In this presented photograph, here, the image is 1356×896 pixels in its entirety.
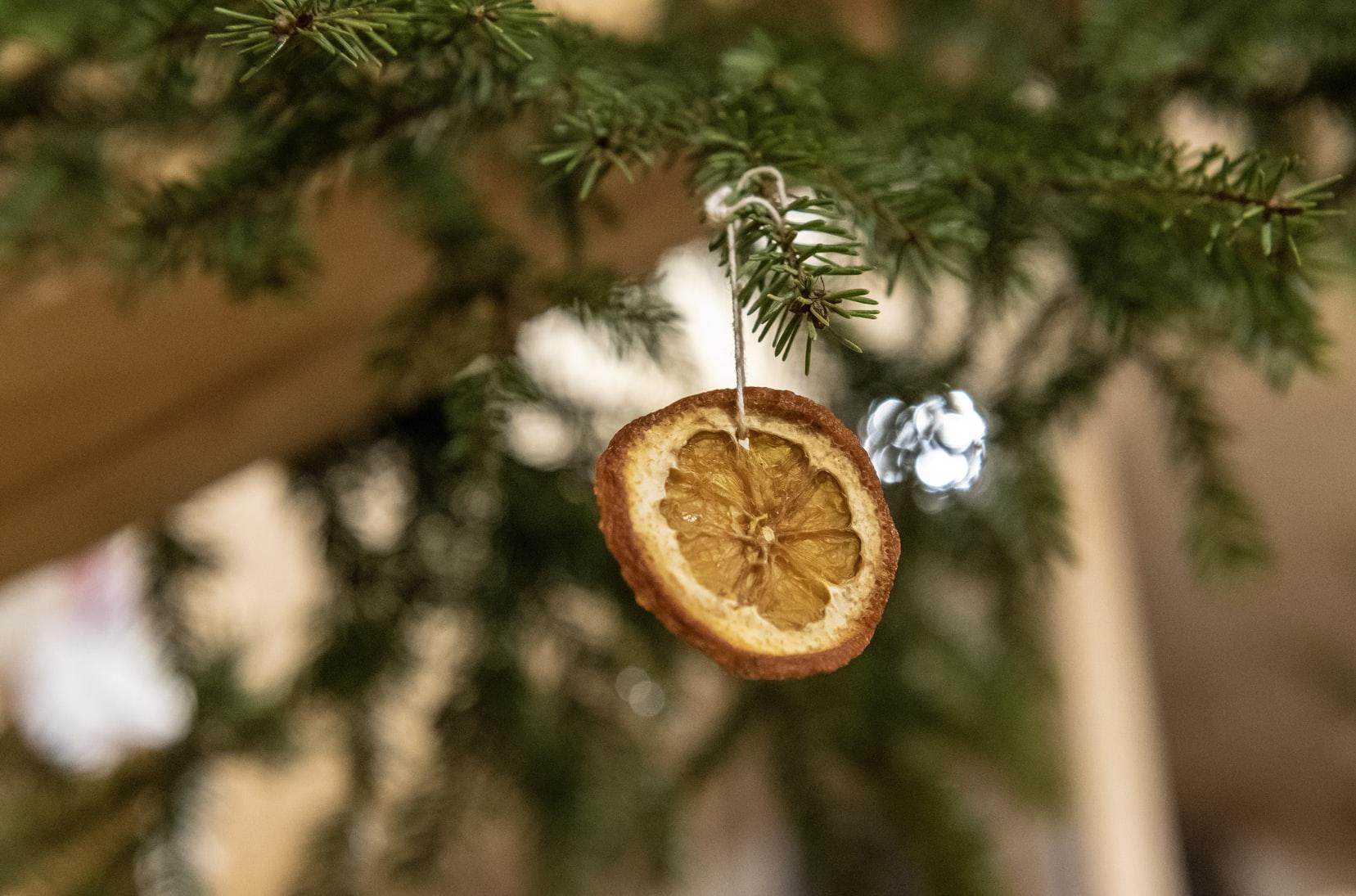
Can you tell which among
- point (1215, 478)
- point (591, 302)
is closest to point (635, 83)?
point (591, 302)

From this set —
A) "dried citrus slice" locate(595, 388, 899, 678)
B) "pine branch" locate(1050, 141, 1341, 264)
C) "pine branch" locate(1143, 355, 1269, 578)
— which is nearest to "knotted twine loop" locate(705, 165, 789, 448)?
"dried citrus slice" locate(595, 388, 899, 678)

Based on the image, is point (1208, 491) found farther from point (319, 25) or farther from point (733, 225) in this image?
point (319, 25)

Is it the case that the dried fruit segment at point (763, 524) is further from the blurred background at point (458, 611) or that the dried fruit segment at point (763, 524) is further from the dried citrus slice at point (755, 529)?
the blurred background at point (458, 611)

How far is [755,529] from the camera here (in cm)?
25

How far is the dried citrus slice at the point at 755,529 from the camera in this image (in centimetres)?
23

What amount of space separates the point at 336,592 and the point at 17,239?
27 cm

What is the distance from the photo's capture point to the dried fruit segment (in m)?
0.24

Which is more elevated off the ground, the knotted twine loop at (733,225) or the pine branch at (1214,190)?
the pine branch at (1214,190)

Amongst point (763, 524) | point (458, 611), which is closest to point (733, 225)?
point (763, 524)

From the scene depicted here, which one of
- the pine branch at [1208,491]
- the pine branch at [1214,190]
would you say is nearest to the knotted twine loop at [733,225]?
the pine branch at [1214,190]

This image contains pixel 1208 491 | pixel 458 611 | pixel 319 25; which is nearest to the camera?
pixel 319 25

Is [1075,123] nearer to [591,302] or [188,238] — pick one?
[591,302]

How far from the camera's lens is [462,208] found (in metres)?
0.47

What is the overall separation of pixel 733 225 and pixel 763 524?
0.08 m
